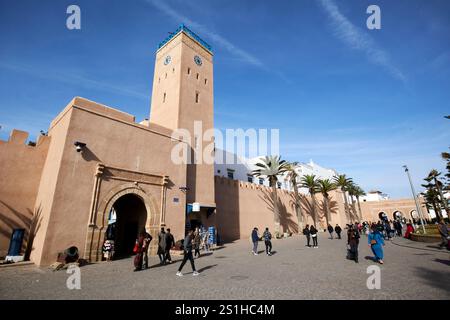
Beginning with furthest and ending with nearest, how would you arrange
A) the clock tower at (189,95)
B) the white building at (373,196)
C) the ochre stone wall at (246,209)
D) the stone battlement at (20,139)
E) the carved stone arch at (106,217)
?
the white building at (373,196) → the ochre stone wall at (246,209) → the clock tower at (189,95) → the stone battlement at (20,139) → the carved stone arch at (106,217)

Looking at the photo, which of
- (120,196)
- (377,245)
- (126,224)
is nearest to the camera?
(377,245)

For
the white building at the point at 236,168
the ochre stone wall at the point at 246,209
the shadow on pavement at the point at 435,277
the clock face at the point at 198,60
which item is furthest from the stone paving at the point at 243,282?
the white building at the point at 236,168

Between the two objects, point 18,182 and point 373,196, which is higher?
point 373,196

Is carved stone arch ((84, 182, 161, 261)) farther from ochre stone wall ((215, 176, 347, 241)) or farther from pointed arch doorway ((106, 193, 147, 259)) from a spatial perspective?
ochre stone wall ((215, 176, 347, 241))

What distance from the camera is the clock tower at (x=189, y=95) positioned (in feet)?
61.0

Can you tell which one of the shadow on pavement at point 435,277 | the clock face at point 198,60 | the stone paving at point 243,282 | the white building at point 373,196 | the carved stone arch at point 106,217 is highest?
the clock face at point 198,60

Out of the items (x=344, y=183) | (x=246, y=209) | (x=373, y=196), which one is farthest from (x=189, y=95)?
(x=373, y=196)

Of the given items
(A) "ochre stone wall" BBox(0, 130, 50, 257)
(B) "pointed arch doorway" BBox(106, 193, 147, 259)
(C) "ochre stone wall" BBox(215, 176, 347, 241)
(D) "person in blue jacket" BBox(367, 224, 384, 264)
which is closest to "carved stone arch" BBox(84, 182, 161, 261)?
(B) "pointed arch doorway" BBox(106, 193, 147, 259)

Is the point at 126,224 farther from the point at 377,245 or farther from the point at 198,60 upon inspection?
the point at 198,60

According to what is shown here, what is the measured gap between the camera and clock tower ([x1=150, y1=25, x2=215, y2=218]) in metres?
18.6

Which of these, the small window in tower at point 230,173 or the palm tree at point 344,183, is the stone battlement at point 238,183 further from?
the palm tree at point 344,183

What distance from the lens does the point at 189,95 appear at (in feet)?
65.2

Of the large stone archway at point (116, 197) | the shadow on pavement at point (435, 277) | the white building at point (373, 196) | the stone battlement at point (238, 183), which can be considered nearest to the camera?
the shadow on pavement at point (435, 277)
